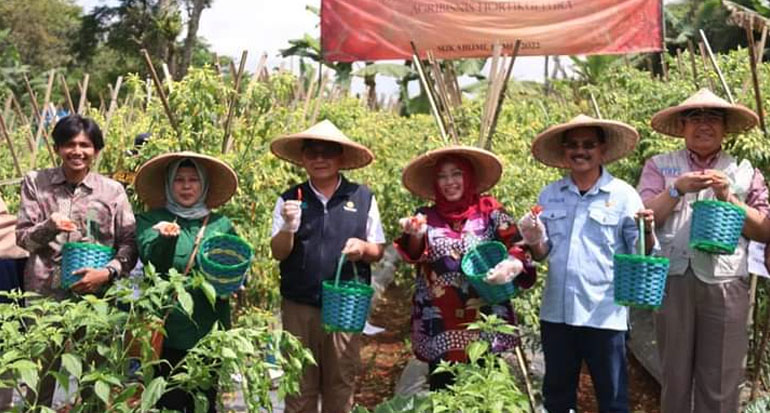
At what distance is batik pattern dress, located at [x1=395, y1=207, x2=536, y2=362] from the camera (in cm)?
318

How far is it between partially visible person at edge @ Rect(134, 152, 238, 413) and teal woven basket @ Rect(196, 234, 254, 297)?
0.10 meters

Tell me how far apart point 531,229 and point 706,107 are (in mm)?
849

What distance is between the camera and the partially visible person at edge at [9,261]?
3.32 meters

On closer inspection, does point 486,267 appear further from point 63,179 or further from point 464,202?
point 63,179

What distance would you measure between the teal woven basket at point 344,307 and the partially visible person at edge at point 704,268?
3.80ft

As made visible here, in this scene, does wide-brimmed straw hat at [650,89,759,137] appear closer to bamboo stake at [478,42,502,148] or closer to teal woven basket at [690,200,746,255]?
teal woven basket at [690,200,746,255]

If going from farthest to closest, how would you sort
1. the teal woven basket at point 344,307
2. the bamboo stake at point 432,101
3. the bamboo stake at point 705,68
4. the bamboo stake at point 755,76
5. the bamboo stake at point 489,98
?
the bamboo stake at point 705,68 < the bamboo stake at point 432,101 < the bamboo stake at point 489,98 < the bamboo stake at point 755,76 < the teal woven basket at point 344,307

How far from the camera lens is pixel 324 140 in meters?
3.32

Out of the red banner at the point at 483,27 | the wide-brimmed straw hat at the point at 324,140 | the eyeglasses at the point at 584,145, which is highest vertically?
the red banner at the point at 483,27

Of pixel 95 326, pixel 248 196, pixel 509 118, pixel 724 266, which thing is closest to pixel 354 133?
pixel 509 118

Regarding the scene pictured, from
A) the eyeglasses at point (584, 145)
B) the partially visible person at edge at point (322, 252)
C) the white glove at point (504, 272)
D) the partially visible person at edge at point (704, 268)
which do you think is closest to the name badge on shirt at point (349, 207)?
the partially visible person at edge at point (322, 252)

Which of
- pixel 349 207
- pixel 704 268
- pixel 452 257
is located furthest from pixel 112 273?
pixel 704 268

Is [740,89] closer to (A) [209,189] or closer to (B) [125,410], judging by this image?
(A) [209,189]

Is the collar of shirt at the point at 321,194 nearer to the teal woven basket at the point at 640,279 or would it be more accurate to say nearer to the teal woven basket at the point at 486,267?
the teal woven basket at the point at 486,267
